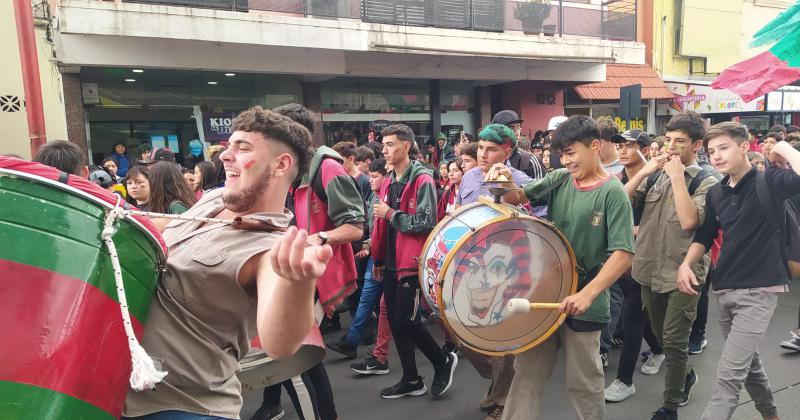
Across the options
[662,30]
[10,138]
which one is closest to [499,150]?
[10,138]

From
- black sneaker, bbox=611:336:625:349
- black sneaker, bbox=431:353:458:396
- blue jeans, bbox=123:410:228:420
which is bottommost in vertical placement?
black sneaker, bbox=611:336:625:349

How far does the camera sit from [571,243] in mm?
3045

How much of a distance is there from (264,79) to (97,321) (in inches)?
454

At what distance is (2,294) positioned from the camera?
1096 millimetres

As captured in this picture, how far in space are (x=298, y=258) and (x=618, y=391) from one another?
143 inches

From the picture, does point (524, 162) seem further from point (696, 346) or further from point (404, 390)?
point (404, 390)

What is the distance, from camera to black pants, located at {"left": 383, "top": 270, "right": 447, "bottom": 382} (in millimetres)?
4008

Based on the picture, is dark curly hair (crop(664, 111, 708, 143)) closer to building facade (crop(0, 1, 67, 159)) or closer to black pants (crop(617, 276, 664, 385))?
black pants (crop(617, 276, 664, 385))

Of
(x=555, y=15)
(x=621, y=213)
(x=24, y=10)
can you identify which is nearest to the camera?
(x=621, y=213)

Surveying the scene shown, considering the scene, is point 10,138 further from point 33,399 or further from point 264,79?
point 33,399

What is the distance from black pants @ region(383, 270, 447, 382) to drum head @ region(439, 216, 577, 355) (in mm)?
1127

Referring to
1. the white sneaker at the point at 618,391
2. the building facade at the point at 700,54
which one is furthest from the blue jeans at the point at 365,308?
the building facade at the point at 700,54

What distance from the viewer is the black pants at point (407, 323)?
401 centimetres

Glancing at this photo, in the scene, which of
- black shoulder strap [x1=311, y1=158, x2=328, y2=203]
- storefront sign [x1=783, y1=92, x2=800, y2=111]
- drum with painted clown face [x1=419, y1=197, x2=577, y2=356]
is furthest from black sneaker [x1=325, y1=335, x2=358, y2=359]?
storefront sign [x1=783, y1=92, x2=800, y2=111]
